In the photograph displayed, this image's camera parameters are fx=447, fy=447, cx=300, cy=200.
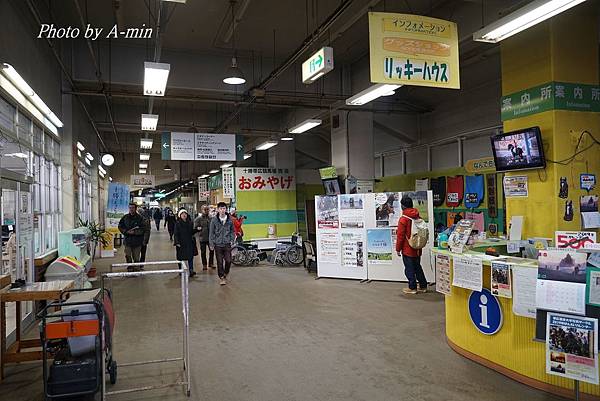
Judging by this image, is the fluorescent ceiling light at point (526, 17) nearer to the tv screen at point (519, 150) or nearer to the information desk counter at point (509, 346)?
the tv screen at point (519, 150)

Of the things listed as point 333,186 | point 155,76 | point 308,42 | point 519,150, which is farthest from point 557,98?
point 333,186

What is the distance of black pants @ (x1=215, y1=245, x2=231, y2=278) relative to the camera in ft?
28.2

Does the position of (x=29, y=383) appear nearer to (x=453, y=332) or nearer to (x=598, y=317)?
(x=453, y=332)

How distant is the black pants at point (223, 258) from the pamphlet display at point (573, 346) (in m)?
6.44

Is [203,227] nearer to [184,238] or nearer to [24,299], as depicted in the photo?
[184,238]

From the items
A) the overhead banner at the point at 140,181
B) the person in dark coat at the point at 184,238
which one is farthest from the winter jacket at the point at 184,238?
the overhead banner at the point at 140,181

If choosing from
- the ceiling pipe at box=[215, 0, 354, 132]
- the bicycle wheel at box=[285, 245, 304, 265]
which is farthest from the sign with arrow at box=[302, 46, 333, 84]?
the bicycle wheel at box=[285, 245, 304, 265]

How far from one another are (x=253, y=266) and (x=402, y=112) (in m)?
5.92

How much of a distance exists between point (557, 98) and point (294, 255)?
24.1 ft

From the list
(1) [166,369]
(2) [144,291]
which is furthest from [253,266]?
(1) [166,369]

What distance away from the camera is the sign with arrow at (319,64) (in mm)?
5609

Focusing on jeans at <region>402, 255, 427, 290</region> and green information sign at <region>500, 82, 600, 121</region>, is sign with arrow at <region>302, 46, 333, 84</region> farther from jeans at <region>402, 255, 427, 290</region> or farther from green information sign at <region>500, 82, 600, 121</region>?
jeans at <region>402, 255, 427, 290</region>

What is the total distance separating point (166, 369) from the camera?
4.28 meters

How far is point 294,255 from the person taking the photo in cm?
1156
